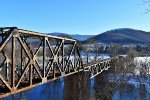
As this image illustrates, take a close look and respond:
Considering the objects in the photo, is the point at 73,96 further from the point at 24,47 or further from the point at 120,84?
the point at 120,84

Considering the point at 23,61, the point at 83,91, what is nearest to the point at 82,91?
the point at 83,91

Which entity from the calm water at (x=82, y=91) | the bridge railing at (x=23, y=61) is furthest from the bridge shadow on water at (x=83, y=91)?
the bridge railing at (x=23, y=61)

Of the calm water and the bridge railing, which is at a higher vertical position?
the bridge railing

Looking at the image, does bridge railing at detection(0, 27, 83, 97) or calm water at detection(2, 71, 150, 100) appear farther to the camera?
calm water at detection(2, 71, 150, 100)

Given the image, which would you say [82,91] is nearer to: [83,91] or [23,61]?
[83,91]

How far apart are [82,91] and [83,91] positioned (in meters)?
0.27

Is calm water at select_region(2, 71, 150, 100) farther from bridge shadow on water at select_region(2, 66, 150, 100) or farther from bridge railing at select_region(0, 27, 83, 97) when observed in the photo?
bridge railing at select_region(0, 27, 83, 97)

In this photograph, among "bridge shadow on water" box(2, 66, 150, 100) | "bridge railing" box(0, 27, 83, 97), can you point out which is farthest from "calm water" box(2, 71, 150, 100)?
"bridge railing" box(0, 27, 83, 97)

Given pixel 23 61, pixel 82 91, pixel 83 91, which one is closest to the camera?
pixel 23 61

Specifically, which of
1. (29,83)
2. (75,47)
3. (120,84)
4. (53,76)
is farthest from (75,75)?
(120,84)

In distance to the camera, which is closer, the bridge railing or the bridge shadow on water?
the bridge railing

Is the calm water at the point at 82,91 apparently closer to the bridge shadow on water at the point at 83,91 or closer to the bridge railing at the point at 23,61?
the bridge shadow on water at the point at 83,91

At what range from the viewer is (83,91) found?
26891 millimetres

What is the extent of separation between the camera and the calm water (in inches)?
990
